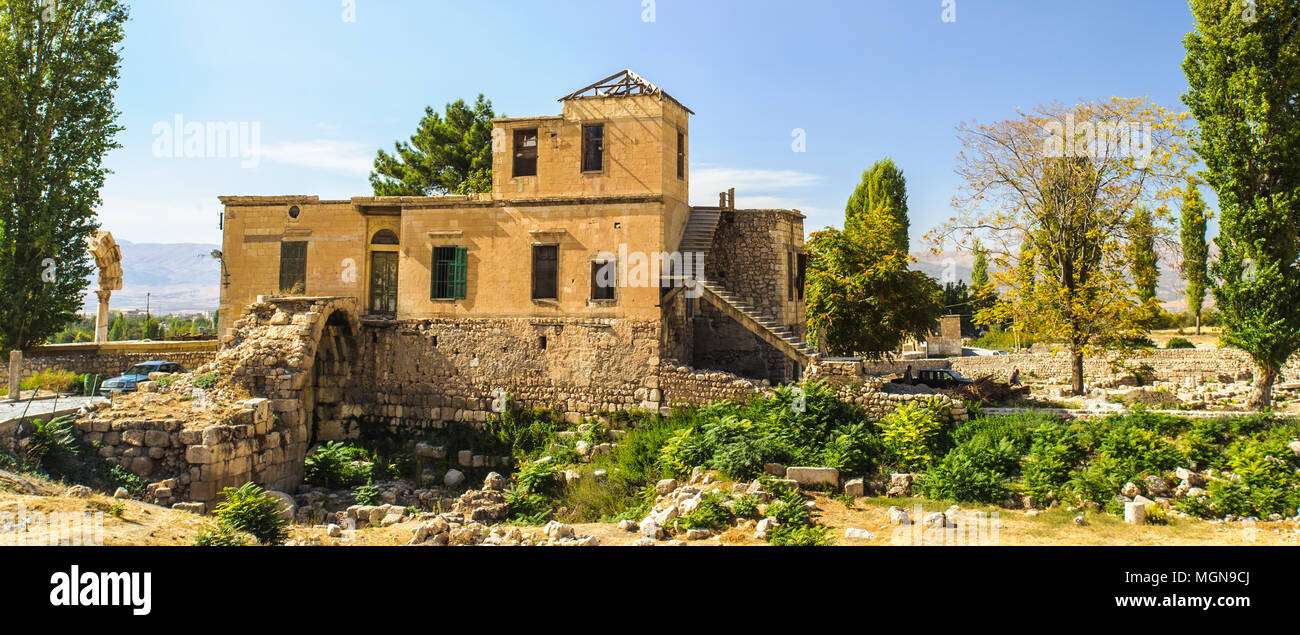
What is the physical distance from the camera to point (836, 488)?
1422 centimetres

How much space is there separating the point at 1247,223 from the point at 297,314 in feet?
73.9

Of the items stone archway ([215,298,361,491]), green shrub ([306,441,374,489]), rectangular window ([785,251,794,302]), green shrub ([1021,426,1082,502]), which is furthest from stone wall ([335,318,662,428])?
green shrub ([1021,426,1082,502])

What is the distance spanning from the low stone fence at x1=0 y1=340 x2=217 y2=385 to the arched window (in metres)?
6.59

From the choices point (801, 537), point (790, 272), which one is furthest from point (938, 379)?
point (801, 537)

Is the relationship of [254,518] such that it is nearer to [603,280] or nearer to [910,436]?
[603,280]

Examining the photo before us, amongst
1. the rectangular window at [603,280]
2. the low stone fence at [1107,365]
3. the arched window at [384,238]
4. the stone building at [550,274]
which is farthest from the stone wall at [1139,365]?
the arched window at [384,238]

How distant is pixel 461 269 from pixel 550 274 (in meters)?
2.52

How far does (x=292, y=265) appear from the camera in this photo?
22.0 m

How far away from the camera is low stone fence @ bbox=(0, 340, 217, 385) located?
23953 mm

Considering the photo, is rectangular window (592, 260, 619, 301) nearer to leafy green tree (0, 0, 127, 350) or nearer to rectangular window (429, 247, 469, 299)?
rectangular window (429, 247, 469, 299)

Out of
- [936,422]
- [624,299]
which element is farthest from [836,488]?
[624,299]

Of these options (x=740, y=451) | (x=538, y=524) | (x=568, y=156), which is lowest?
(x=538, y=524)

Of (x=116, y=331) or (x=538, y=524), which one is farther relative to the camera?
(x=116, y=331)
